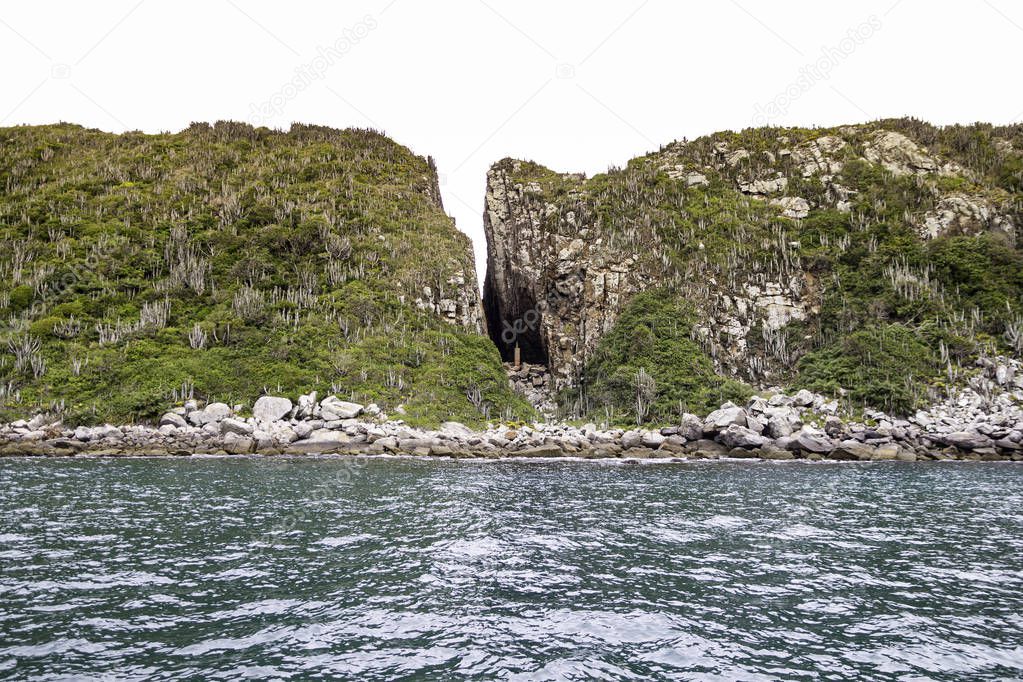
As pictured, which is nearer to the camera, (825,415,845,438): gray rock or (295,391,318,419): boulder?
(825,415,845,438): gray rock

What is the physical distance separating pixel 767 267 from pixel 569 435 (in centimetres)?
3319

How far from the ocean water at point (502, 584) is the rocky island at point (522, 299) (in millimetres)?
17730

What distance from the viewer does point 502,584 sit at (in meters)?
11.0

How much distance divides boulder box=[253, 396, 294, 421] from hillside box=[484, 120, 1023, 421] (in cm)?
2654

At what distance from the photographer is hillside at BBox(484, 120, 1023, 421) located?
48531mm

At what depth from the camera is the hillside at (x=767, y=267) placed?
48.5 m

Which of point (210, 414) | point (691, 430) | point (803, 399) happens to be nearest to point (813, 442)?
point (691, 430)

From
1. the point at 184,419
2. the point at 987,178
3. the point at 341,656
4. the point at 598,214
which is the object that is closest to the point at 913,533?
the point at 341,656

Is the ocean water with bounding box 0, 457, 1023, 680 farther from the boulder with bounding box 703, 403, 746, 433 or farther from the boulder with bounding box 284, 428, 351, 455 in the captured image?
the boulder with bounding box 703, 403, 746, 433

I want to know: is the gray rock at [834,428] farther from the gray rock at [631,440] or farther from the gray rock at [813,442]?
the gray rock at [631,440]

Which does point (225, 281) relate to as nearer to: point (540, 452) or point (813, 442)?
point (540, 452)

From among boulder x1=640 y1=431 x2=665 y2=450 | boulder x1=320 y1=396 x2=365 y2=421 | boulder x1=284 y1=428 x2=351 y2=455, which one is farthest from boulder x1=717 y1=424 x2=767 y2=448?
boulder x1=320 y1=396 x2=365 y2=421

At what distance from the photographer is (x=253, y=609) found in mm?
A: 9234

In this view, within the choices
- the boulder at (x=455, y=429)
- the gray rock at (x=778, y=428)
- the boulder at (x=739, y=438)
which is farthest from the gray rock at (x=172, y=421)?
the gray rock at (x=778, y=428)
